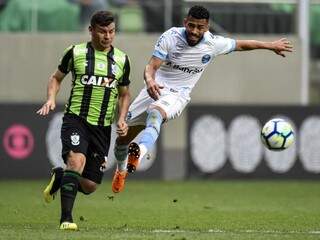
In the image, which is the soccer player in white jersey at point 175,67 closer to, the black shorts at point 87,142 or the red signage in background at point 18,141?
the black shorts at point 87,142

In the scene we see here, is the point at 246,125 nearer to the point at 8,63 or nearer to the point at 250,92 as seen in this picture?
the point at 250,92

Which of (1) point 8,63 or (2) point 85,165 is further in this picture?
(1) point 8,63

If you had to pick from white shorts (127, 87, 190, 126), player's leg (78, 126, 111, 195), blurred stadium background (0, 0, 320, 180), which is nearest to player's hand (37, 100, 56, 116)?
player's leg (78, 126, 111, 195)

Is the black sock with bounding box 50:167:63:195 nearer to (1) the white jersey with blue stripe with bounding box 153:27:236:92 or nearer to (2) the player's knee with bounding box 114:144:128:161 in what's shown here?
(2) the player's knee with bounding box 114:144:128:161

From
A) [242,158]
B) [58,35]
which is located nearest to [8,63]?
[58,35]

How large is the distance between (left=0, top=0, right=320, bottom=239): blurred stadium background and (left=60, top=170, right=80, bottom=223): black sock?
9.50 meters

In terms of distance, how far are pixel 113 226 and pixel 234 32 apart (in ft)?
44.0

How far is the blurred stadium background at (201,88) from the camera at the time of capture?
20.5 meters

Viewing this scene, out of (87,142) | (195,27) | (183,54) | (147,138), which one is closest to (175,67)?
(183,54)

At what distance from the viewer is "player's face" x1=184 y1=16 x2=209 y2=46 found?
11.4 m

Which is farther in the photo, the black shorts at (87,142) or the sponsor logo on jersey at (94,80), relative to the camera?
the sponsor logo on jersey at (94,80)

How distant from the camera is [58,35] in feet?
76.4

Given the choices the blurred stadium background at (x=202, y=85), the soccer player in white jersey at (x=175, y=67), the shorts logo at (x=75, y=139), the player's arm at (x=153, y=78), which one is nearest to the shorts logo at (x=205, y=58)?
the soccer player in white jersey at (x=175, y=67)

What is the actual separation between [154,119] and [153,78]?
0.50m
